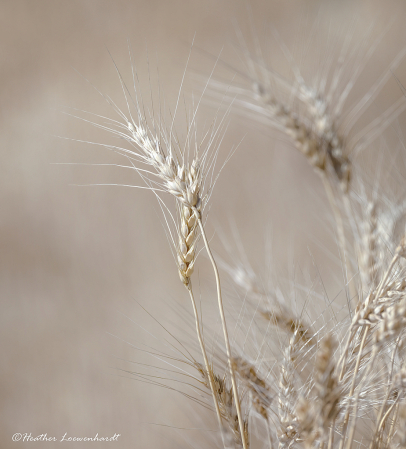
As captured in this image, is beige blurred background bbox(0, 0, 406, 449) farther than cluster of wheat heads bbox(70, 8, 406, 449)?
Yes

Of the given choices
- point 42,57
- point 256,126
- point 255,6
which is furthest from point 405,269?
point 42,57

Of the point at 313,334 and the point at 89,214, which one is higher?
the point at 89,214

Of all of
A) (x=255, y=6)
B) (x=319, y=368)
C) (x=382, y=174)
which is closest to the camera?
(x=319, y=368)

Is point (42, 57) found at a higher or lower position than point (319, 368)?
higher

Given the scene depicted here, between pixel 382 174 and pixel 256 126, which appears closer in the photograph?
pixel 382 174

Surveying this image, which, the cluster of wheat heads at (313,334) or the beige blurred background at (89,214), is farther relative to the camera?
the beige blurred background at (89,214)

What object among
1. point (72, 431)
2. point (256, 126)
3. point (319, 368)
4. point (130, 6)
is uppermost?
point (130, 6)

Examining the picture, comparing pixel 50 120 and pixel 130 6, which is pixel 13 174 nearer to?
pixel 50 120

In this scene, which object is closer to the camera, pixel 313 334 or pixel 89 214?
pixel 313 334
